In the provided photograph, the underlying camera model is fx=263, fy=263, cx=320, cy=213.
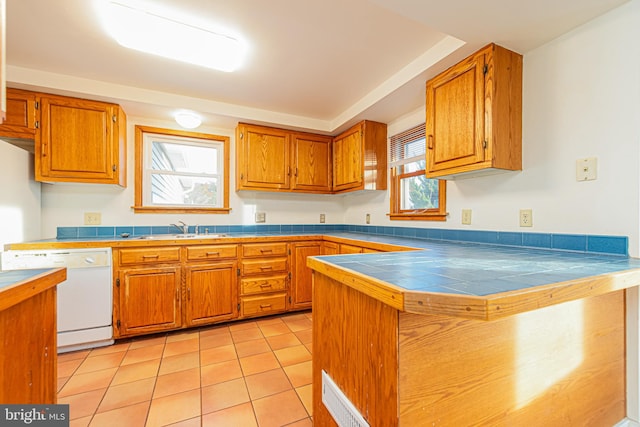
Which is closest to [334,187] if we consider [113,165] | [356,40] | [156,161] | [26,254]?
[356,40]

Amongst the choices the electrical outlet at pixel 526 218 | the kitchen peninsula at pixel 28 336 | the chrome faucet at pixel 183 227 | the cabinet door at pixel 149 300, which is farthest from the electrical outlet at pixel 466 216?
the chrome faucet at pixel 183 227

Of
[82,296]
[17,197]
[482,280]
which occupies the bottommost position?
[82,296]

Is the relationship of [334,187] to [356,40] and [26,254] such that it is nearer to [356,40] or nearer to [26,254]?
Answer: [356,40]

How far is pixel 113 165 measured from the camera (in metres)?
2.39

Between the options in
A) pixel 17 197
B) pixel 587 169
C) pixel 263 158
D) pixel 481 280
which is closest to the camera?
pixel 481 280

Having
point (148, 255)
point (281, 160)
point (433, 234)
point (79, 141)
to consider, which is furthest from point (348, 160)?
→ point (79, 141)

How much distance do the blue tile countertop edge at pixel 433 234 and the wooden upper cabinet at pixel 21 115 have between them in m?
0.87

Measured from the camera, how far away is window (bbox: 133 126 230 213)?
2816 mm

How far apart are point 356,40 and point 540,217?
161 cm

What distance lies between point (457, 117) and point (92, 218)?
3.35 m

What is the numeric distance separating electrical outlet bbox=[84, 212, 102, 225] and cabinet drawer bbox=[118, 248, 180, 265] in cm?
69

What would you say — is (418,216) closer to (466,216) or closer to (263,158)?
(466,216)

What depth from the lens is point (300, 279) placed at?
2920 mm

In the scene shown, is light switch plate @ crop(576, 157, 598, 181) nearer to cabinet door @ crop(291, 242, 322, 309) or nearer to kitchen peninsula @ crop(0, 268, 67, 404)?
cabinet door @ crop(291, 242, 322, 309)
